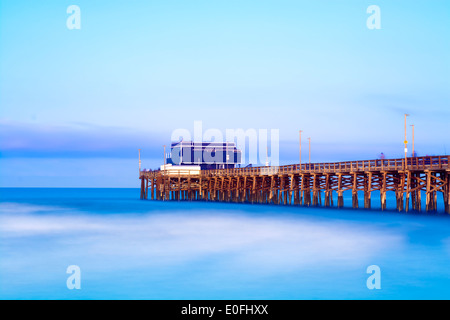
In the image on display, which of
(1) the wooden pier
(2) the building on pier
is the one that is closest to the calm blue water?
(1) the wooden pier

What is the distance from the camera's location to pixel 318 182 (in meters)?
42.0

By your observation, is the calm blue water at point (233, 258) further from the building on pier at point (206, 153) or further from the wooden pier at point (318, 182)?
the building on pier at point (206, 153)

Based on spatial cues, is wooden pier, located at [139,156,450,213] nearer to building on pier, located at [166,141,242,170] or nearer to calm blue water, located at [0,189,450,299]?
calm blue water, located at [0,189,450,299]

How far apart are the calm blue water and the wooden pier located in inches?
104

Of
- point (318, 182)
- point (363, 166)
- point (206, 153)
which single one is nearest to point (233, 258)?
point (363, 166)

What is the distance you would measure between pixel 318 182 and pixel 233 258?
953 inches

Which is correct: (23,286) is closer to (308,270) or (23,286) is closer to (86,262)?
(86,262)

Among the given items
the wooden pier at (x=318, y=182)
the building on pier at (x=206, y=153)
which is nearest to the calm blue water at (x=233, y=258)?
the wooden pier at (x=318, y=182)

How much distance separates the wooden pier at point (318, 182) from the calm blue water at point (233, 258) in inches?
104

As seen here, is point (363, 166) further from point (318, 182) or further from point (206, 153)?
point (206, 153)

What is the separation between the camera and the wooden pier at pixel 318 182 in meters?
31.3
